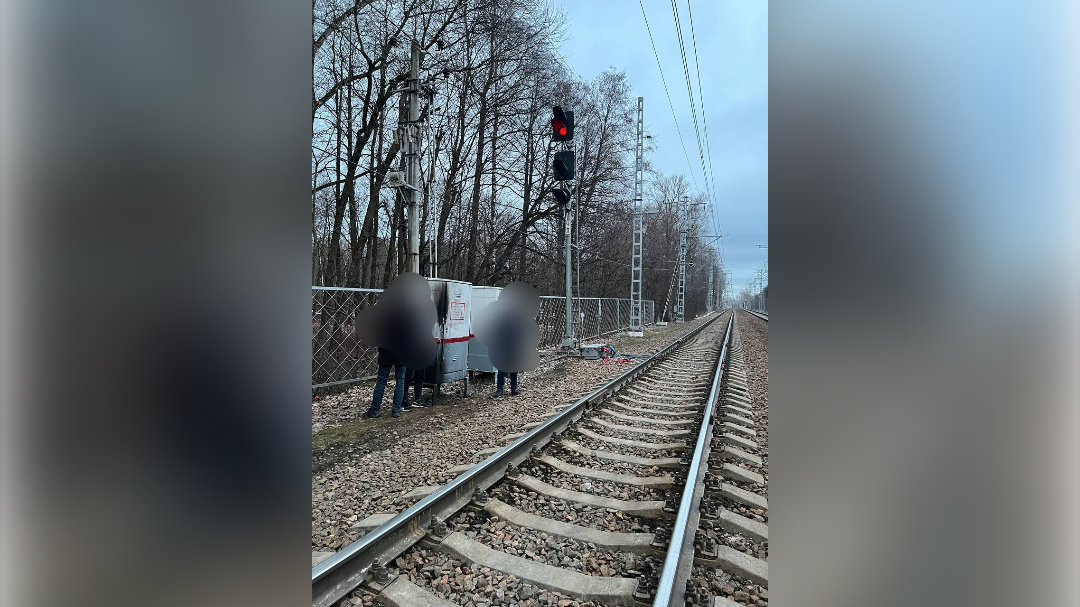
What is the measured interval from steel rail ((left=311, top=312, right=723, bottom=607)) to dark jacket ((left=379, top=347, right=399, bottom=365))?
98.9 inches

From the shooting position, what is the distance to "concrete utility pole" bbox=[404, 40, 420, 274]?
7.55 meters

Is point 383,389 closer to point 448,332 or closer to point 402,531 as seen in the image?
point 448,332

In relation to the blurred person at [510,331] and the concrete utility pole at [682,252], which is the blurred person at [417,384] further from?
the concrete utility pole at [682,252]

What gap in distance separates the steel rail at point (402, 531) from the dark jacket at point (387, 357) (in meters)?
2.51

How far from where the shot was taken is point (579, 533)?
119 inches

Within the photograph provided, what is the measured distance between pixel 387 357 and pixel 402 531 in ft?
12.3

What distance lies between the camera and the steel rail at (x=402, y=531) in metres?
2.37

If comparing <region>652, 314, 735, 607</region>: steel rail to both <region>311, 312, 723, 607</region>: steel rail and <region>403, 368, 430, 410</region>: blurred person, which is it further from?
<region>403, 368, 430, 410</region>: blurred person

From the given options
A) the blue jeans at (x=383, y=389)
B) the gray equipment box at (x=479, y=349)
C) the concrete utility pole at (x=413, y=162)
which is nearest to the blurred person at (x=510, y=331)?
the gray equipment box at (x=479, y=349)

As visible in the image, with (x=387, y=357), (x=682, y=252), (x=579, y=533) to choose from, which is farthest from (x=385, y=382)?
(x=682, y=252)
